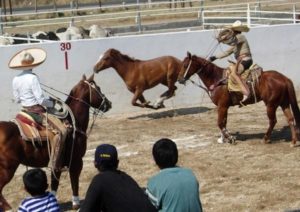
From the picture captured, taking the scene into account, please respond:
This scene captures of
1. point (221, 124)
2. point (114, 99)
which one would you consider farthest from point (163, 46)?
point (221, 124)

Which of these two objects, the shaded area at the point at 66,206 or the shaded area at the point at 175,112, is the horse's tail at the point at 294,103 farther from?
the shaded area at the point at 66,206

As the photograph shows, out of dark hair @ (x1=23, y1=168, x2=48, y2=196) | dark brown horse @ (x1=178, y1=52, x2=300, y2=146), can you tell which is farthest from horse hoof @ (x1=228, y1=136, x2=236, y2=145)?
dark hair @ (x1=23, y1=168, x2=48, y2=196)

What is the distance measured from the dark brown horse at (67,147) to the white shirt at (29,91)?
0.35 m

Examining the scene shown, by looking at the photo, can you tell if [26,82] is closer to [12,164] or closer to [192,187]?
[12,164]

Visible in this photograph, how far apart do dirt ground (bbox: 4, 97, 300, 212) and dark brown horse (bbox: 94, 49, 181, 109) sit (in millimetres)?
519

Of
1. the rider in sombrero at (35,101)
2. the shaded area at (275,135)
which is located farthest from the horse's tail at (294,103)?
the rider in sombrero at (35,101)

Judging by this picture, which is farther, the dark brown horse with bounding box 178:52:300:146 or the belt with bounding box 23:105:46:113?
the dark brown horse with bounding box 178:52:300:146

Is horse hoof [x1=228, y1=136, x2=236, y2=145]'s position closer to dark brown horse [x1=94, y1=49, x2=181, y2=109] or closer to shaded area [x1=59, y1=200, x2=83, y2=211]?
dark brown horse [x1=94, y1=49, x2=181, y2=109]

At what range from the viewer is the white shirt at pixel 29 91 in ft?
29.7

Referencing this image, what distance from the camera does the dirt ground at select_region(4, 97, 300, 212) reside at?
9.74 metres

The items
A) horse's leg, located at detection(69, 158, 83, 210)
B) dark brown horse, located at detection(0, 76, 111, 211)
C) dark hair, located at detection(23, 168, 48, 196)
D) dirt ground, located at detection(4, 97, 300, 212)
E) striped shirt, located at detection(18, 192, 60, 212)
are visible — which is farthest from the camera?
dirt ground, located at detection(4, 97, 300, 212)

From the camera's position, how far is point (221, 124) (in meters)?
13.2

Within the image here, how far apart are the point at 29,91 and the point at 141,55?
838cm

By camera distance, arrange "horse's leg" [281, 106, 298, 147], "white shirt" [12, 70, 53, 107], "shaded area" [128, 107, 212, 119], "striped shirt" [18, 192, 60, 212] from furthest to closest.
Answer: "shaded area" [128, 107, 212, 119] < "horse's leg" [281, 106, 298, 147] < "white shirt" [12, 70, 53, 107] < "striped shirt" [18, 192, 60, 212]
